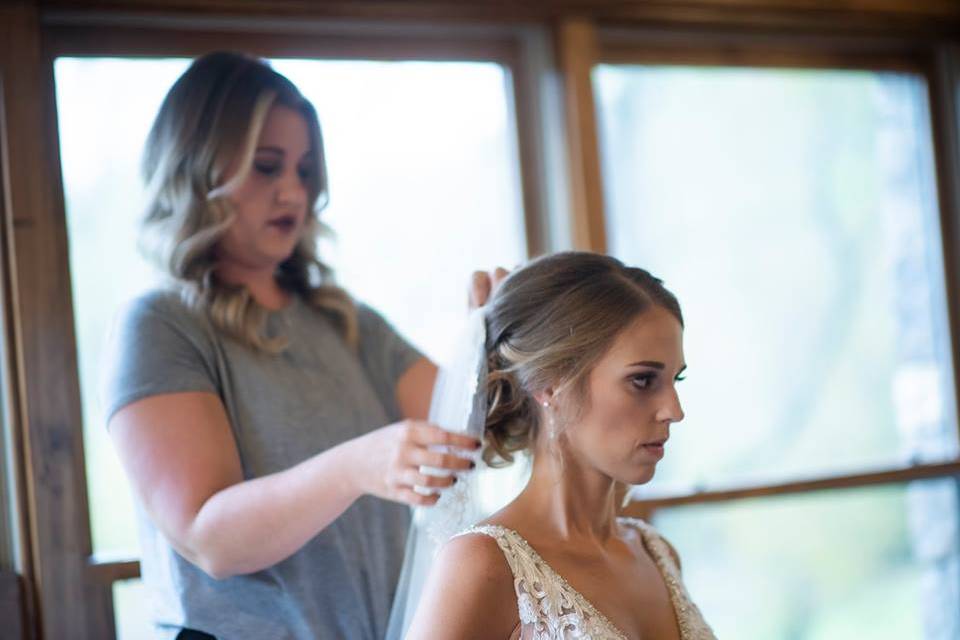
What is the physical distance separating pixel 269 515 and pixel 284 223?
0.57 m

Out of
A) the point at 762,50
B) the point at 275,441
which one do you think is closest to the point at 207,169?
the point at 275,441

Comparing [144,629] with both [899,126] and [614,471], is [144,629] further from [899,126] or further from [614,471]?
[899,126]

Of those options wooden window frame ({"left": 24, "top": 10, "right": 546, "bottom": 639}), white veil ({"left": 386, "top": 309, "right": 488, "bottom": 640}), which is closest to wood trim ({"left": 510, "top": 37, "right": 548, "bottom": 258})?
wooden window frame ({"left": 24, "top": 10, "right": 546, "bottom": 639})

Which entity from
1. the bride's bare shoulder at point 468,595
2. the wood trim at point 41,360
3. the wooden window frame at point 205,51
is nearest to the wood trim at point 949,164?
the wooden window frame at point 205,51

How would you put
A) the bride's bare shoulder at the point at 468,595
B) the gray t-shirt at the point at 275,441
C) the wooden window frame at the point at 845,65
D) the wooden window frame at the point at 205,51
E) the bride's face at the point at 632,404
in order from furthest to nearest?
the wooden window frame at the point at 845,65 → the wooden window frame at the point at 205,51 → the gray t-shirt at the point at 275,441 → the bride's face at the point at 632,404 → the bride's bare shoulder at the point at 468,595

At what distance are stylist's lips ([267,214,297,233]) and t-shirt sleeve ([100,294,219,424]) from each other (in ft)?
0.68

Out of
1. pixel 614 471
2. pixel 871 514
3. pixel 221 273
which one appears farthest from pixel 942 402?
pixel 221 273

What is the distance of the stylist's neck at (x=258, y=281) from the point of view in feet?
6.12

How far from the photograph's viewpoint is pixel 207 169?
5.83ft

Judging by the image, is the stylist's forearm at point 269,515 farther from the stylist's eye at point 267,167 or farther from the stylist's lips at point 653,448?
the stylist's eye at point 267,167

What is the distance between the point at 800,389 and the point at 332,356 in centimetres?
158

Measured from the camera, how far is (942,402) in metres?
3.16

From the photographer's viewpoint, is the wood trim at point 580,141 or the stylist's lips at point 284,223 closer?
the stylist's lips at point 284,223

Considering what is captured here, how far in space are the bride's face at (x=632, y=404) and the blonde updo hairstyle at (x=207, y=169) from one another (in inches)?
23.0
